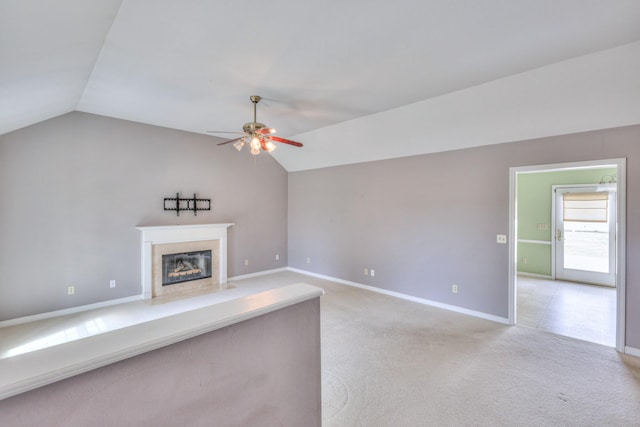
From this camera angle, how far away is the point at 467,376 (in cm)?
267

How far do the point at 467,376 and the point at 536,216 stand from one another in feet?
16.8

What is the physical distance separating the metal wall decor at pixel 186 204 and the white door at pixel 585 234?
7205 millimetres

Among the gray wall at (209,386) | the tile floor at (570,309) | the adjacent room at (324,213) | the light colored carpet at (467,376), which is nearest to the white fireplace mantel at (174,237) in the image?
the adjacent room at (324,213)

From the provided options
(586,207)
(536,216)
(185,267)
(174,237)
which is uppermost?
(586,207)

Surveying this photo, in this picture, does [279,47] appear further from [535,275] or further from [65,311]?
[535,275]

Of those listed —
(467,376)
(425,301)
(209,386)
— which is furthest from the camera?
(425,301)

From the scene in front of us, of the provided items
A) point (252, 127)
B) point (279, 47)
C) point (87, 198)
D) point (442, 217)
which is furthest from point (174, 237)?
point (442, 217)

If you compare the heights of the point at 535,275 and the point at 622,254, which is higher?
the point at 622,254

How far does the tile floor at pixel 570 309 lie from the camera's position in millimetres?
3588

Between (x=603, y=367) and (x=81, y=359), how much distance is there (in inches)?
163

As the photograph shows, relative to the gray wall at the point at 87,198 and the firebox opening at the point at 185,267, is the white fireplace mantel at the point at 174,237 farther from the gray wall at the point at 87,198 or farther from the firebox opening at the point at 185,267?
the firebox opening at the point at 185,267

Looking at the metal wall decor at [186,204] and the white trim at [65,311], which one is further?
the metal wall decor at [186,204]

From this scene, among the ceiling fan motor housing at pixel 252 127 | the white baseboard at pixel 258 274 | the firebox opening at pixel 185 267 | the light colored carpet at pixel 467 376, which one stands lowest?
the light colored carpet at pixel 467 376

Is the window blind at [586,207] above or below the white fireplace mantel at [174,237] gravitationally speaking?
above
